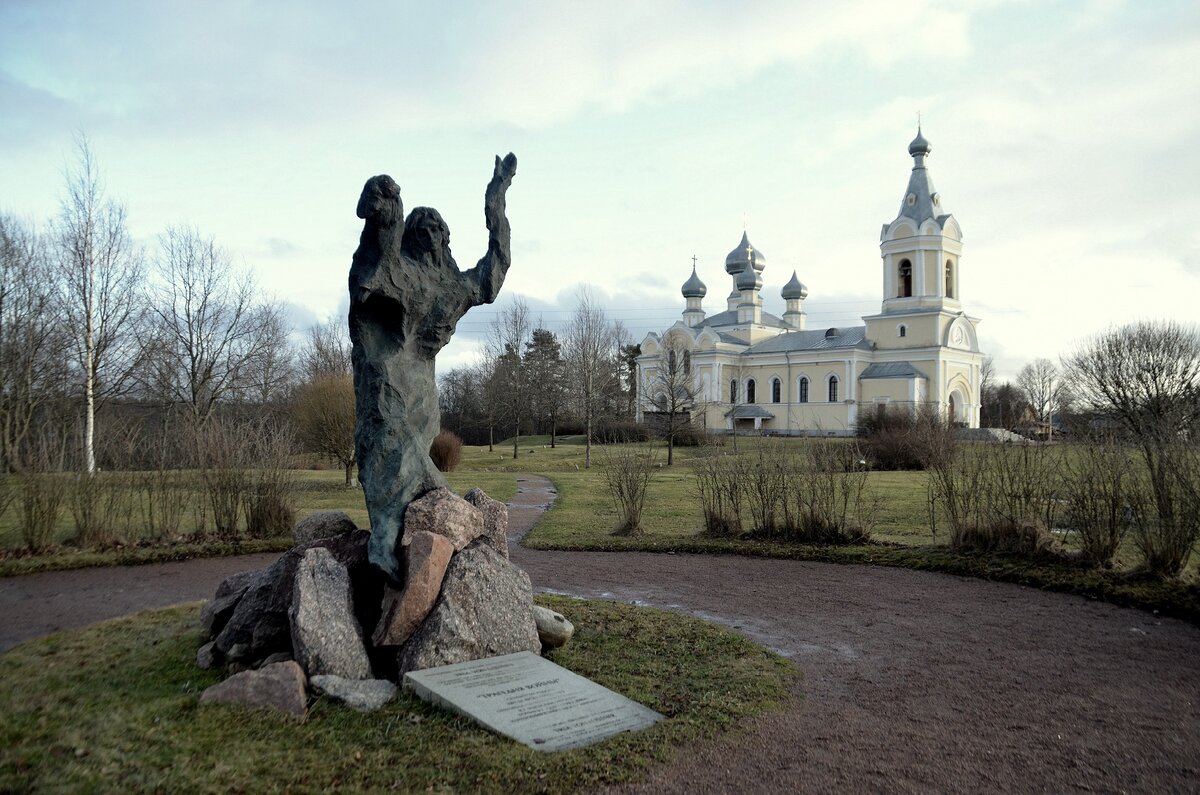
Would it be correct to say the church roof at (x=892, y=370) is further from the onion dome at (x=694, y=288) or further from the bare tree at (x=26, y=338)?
the bare tree at (x=26, y=338)

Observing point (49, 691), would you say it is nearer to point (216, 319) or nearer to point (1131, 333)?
point (216, 319)

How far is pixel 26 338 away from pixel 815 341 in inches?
1837

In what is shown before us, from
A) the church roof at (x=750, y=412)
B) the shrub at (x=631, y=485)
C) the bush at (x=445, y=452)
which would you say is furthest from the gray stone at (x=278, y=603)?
the church roof at (x=750, y=412)

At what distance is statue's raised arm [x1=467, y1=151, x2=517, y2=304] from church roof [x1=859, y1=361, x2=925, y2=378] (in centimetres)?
4817

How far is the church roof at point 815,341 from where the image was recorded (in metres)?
55.7

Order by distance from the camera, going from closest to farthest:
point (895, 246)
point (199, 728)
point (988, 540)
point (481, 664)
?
point (199, 728) → point (481, 664) → point (988, 540) → point (895, 246)

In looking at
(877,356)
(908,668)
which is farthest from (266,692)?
(877,356)

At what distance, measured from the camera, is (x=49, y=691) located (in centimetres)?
558

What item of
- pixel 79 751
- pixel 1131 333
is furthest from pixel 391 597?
pixel 1131 333

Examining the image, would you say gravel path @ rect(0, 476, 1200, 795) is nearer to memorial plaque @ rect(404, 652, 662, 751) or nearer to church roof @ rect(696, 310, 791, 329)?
memorial plaque @ rect(404, 652, 662, 751)

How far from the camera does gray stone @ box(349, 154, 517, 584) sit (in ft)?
21.5

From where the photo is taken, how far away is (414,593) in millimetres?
6188

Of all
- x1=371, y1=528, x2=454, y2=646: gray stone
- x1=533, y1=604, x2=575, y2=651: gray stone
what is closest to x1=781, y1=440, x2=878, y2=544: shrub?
x1=533, y1=604, x2=575, y2=651: gray stone

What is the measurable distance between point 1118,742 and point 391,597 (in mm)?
4888
